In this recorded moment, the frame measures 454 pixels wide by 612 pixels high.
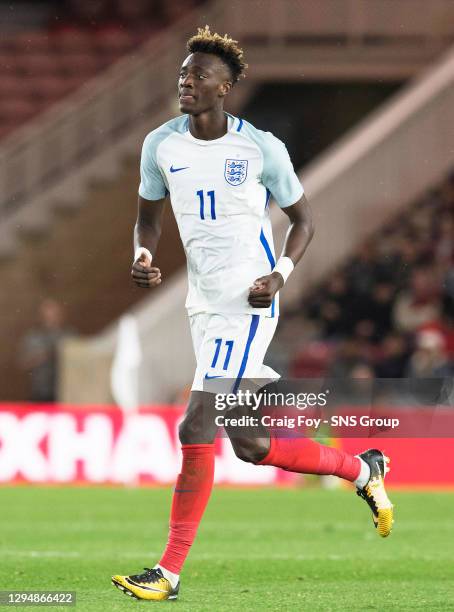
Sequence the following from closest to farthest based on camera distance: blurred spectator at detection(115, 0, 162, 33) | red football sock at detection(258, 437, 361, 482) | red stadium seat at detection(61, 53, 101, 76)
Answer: red football sock at detection(258, 437, 361, 482) < red stadium seat at detection(61, 53, 101, 76) < blurred spectator at detection(115, 0, 162, 33)

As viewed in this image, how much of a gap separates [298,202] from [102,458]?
30.9ft

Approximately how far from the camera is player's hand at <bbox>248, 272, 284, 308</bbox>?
251 inches

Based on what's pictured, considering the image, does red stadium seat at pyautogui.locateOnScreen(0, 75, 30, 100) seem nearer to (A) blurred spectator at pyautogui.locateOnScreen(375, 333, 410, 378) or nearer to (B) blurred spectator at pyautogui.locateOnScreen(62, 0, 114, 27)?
(B) blurred spectator at pyautogui.locateOnScreen(62, 0, 114, 27)

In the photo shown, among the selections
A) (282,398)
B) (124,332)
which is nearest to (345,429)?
(282,398)

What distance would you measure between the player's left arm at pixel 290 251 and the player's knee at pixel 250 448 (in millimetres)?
556

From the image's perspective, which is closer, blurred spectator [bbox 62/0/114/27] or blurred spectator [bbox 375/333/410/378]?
blurred spectator [bbox 375/333/410/378]

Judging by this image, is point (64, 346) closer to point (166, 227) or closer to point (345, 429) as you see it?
point (166, 227)

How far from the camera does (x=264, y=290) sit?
6355 millimetres

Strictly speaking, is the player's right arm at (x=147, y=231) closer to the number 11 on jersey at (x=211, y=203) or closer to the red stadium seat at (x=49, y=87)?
the number 11 on jersey at (x=211, y=203)

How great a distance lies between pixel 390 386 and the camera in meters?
12.8

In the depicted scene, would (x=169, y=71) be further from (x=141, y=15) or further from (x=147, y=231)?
(x=147, y=231)

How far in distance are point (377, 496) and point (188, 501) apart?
90 centimetres

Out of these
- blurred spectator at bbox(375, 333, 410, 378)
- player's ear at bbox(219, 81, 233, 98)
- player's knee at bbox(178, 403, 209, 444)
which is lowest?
blurred spectator at bbox(375, 333, 410, 378)

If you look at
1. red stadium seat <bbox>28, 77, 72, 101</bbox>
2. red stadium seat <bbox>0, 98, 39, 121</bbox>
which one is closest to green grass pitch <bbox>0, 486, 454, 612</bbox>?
red stadium seat <bbox>0, 98, 39, 121</bbox>
